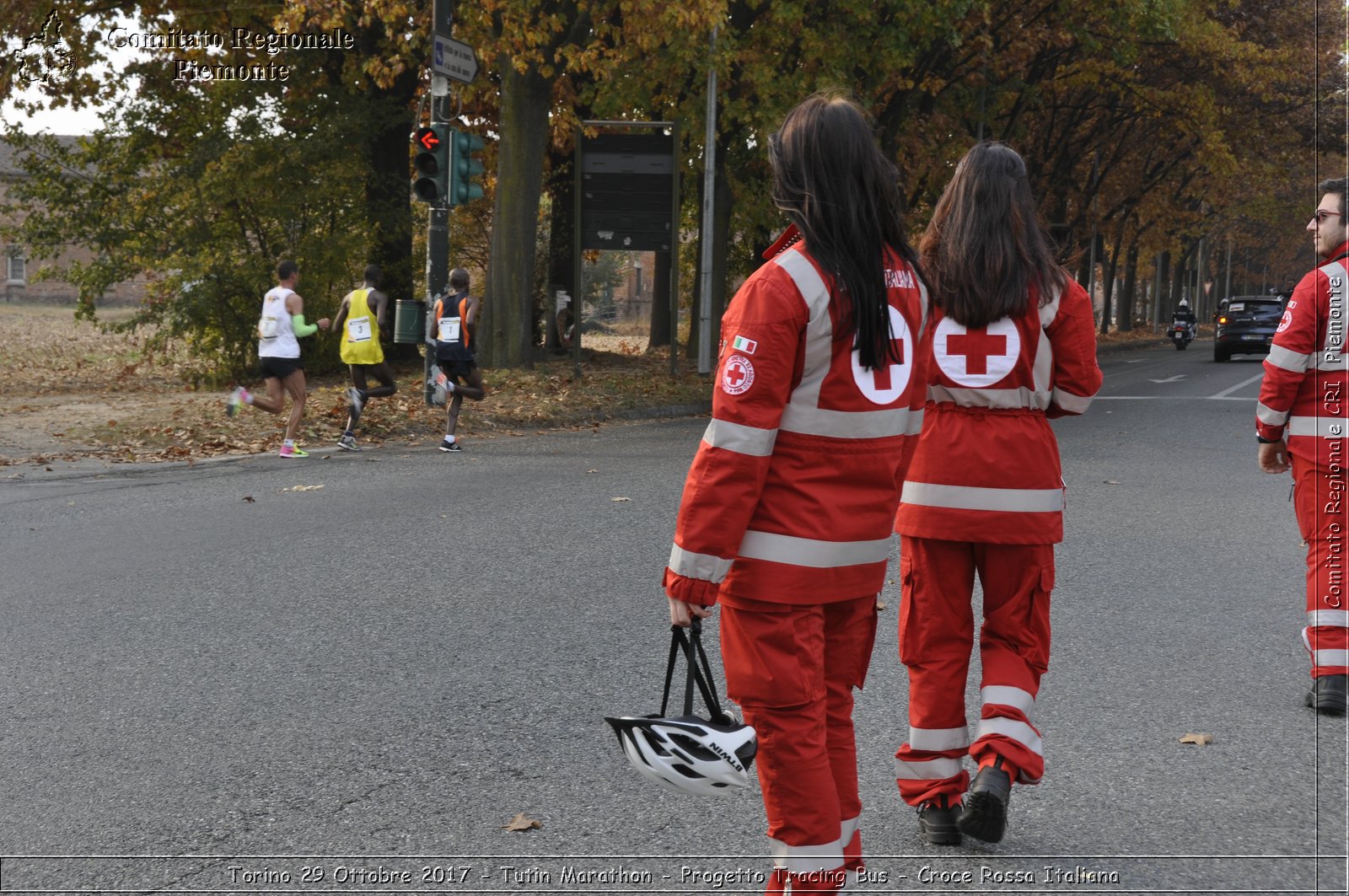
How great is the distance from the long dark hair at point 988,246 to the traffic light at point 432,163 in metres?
12.7

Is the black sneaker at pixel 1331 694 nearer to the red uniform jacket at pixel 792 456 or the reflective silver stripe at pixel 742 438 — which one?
the red uniform jacket at pixel 792 456

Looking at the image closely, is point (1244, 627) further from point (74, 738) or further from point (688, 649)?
point (74, 738)

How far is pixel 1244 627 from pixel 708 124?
57.8ft

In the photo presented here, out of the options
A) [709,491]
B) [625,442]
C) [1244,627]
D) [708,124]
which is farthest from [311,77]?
[709,491]

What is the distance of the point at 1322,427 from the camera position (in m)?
5.26

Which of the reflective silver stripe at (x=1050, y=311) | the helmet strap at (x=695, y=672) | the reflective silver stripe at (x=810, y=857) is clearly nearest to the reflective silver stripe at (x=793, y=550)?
the helmet strap at (x=695, y=672)

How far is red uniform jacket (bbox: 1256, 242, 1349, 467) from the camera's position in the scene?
202 inches

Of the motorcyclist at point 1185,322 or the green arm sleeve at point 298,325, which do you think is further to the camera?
the motorcyclist at point 1185,322

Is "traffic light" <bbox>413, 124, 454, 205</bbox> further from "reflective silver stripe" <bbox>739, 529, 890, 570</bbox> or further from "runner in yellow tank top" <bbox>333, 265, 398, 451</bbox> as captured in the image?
"reflective silver stripe" <bbox>739, 529, 890, 570</bbox>

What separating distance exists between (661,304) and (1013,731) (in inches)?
1309

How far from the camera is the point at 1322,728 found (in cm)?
504

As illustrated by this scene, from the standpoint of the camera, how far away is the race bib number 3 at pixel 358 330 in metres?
14.4

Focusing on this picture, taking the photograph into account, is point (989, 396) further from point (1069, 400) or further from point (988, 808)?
point (988, 808)

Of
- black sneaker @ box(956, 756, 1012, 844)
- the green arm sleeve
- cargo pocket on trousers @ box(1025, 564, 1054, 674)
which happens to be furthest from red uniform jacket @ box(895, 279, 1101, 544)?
the green arm sleeve
